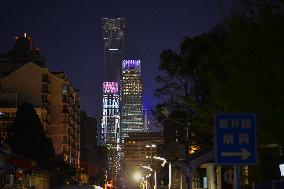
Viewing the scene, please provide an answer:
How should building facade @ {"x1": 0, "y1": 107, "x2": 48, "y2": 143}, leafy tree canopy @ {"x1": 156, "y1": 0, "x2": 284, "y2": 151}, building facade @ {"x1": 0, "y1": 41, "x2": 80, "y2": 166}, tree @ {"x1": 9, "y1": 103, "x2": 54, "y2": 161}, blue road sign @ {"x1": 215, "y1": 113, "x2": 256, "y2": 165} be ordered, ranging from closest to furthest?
1. blue road sign @ {"x1": 215, "y1": 113, "x2": 256, "y2": 165}
2. leafy tree canopy @ {"x1": 156, "y1": 0, "x2": 284, "y2": 151}
3. tree @ {"x1": 9, "y1": 103, "x2": 54, "y2": 161}
4. building facade @ {"x1": 0, "y1": 107, "x2": 48, "y2": 143}
5. building facade @ {"x1": 0, "y1": 41, "x2": 80, "y2": 166}

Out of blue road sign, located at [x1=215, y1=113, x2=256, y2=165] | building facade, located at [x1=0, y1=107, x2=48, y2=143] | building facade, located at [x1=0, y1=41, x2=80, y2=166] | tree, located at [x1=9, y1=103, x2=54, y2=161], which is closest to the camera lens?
blue road sign, located at [x1=215, y1=113, x2=256, y2=165]

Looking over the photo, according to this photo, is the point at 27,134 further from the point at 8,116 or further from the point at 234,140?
the point at 234,140

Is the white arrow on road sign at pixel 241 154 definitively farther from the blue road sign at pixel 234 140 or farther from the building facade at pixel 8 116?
the building facade at pixel 8 116

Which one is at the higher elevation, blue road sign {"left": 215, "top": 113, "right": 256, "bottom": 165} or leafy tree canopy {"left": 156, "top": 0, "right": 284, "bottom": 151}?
leafy tree canopy {"left": 156, "top": 0, "right": 284, "bottom": 151}

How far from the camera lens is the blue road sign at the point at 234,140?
39.0 feet

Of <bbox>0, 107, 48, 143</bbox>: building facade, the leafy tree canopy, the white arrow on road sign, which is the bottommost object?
the white arrow on road sign

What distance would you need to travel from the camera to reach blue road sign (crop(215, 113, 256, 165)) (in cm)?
1188

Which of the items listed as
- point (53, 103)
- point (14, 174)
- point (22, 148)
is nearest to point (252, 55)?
point (14, 174)

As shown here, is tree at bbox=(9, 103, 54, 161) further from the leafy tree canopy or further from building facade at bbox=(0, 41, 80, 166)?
the leafy tree canopy

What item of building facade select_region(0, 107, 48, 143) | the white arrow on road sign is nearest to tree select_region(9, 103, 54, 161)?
building facade select_region(0, 107, 48, 143)

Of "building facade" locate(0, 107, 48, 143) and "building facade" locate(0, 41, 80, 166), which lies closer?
"building facade" locate(0, 107, 48, 143)

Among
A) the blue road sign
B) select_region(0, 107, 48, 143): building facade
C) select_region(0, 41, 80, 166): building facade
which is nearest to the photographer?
the blue road sign

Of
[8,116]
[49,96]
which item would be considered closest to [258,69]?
[8,116]

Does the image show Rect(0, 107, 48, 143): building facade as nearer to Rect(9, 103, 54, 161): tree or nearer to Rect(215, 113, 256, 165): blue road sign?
Rect(9, 103, 54, 161): tree
